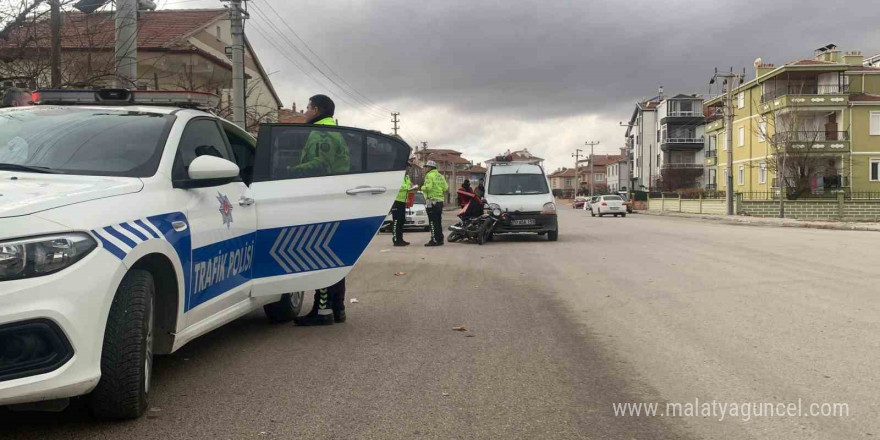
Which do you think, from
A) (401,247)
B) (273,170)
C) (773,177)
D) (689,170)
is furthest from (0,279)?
(689,170)

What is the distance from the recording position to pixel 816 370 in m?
4.82

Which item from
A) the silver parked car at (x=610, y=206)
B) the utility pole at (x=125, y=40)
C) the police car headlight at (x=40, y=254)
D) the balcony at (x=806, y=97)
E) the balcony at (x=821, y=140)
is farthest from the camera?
the balcony at (x=806, y=97)

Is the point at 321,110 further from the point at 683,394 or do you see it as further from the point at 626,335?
the point at 683,394

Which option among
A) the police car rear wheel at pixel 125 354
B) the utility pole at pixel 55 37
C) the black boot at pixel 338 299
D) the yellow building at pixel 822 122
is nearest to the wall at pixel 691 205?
the yellow building at pixel 822 122

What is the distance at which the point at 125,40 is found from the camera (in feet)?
35.1

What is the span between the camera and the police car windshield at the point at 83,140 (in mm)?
4109

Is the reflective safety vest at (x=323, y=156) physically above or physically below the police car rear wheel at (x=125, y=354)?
above

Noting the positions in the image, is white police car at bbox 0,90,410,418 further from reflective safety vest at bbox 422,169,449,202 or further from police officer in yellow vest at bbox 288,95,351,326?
reflective safety vest at bbox 422,169,449,202

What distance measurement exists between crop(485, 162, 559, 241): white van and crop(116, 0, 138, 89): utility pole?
8865 millimetres

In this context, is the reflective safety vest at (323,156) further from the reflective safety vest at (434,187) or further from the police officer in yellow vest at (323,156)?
the reflective safety vest at (434,187)

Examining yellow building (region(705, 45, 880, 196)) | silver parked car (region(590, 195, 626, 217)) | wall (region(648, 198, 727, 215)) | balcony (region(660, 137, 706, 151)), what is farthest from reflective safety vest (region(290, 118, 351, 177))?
balcony (region(660, 137, 706, 151))

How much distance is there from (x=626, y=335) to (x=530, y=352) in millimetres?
1124

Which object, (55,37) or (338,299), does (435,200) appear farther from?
(338,299)

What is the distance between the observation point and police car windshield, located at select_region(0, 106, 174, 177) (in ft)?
13.5
